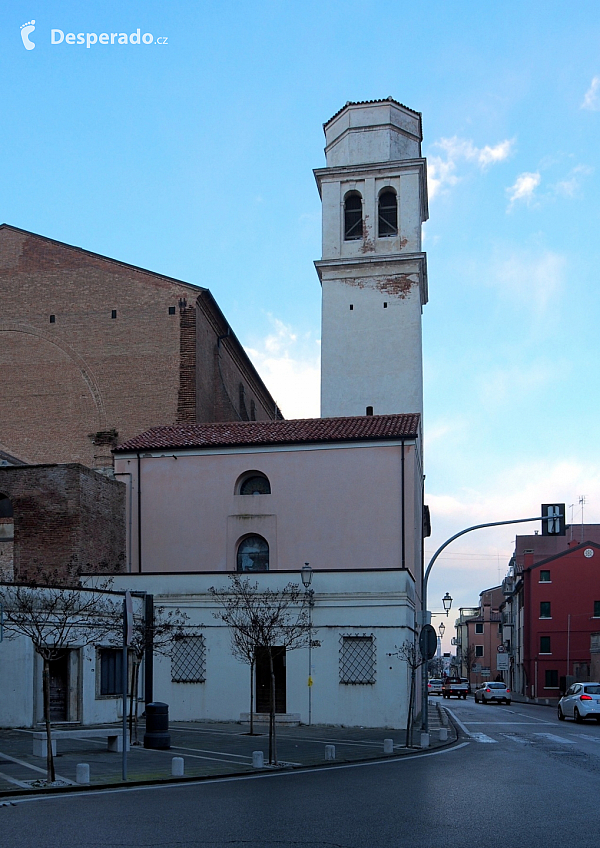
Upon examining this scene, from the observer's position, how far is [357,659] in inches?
1022

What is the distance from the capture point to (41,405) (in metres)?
36.7

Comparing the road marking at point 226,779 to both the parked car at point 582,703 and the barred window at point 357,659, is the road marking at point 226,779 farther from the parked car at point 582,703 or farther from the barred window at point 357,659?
the parked car at point 582,703

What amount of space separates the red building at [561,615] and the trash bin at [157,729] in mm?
48179

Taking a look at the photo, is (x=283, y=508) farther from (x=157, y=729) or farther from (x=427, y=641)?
(x=157, y=729)

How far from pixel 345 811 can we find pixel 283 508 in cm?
2033

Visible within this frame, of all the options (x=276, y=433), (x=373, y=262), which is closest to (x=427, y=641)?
(x=276, y=433)

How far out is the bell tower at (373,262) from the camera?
42.6 meters

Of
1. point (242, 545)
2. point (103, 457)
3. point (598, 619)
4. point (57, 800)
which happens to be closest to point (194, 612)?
point (242, 545)

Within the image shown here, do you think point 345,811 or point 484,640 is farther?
point 484,640

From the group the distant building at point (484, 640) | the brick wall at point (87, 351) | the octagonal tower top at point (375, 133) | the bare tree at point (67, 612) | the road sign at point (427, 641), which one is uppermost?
the octagonal tower top at point (375, 133)

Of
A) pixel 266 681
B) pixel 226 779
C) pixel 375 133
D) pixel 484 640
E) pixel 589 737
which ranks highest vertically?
pixel 375 133

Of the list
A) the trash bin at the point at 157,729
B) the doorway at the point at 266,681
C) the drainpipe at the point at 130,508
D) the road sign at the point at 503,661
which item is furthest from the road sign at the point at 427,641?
the road sign at the point at 503,661

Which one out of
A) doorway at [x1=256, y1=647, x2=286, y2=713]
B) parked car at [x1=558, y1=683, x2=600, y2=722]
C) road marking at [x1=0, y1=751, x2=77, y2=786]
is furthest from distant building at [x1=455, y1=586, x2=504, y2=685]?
road marking at [x1=0, y1=751, x2=77, y2=786]

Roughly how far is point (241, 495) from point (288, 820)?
2149 cm
